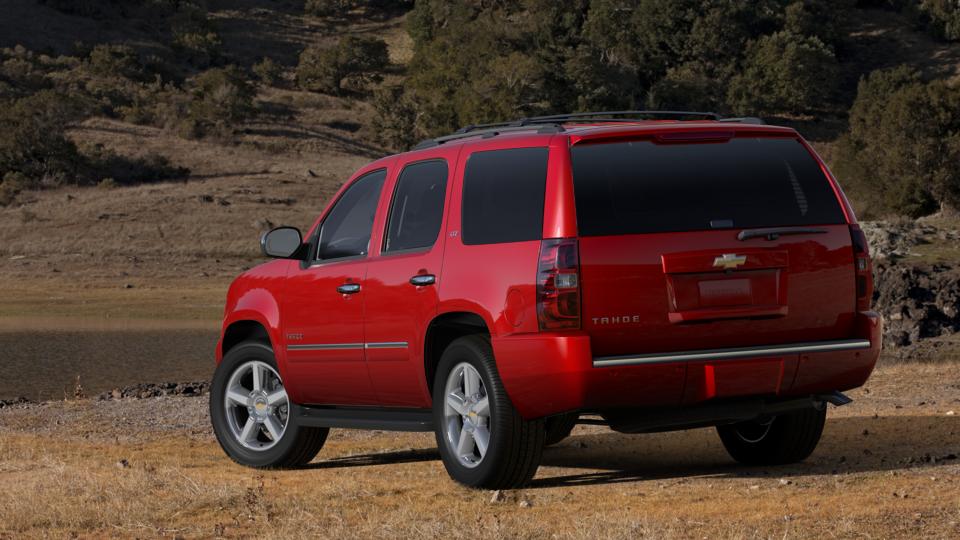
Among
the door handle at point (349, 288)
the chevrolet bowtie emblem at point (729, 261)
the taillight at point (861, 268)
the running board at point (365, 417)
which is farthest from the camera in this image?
the door handle at point (349, 288)

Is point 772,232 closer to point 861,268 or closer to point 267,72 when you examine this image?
point 861,268

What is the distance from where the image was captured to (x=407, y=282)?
360 inches

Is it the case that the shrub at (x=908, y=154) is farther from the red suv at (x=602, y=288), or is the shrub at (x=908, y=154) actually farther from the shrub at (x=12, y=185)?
the red suv at (x=602, y=288)

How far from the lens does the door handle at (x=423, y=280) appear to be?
891 centimetres

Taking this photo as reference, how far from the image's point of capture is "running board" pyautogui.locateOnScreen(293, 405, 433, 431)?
9352 mm

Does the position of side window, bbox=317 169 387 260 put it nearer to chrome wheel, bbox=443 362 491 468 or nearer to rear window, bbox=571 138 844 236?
chrome wheel, bbox=443 362 491 468

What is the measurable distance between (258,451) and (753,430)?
10.9 ft

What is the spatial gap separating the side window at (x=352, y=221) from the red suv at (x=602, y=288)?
30 cm

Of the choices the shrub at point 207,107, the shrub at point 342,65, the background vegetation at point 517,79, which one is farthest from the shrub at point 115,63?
the shrub at point 342,65

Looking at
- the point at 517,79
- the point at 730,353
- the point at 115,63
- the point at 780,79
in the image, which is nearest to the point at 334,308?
the point at 730,353

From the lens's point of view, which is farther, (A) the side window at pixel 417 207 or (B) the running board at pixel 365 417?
(B) the running board at pixel 365 417

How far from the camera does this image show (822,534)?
23.5 ft

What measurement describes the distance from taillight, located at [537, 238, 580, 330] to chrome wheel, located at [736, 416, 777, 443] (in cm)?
237

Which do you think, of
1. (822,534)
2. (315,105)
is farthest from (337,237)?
(315,105)
